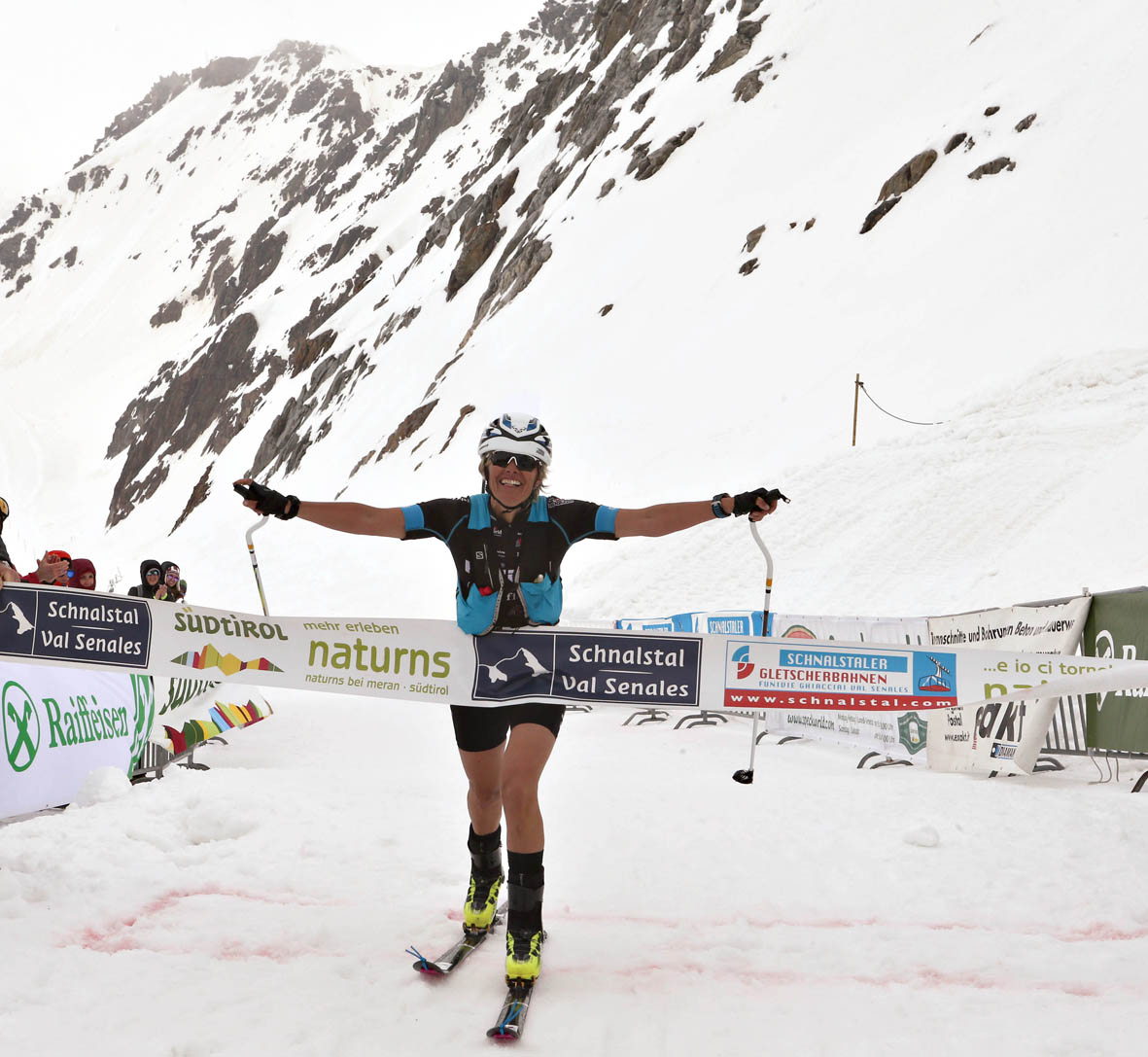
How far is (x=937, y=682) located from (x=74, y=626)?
4.18 meters

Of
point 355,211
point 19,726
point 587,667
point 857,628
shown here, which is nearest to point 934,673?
point 587,667

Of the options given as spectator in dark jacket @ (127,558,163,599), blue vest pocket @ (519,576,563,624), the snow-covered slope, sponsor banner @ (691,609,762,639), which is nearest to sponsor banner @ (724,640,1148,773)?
blue vest pocket @ (519,576,563,624)

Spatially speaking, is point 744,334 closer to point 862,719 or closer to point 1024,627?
point 862,719

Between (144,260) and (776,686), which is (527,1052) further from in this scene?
(144,260)

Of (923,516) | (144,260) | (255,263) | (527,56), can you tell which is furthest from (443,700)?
(144,260)

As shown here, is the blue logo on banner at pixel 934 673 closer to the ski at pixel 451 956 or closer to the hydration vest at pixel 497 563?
the hydration vest at pixel 497 563

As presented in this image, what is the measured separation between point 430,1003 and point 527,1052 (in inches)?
20.2

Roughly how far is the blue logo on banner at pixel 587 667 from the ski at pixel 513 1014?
3.56 ft

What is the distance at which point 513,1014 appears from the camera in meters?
3.23

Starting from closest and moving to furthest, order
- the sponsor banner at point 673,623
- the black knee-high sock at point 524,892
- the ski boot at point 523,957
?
the ski boot at point 523,957, the black knee-high sock at point 524,892, the sponsor banner at point 673,623

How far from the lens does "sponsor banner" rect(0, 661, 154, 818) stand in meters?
5.52

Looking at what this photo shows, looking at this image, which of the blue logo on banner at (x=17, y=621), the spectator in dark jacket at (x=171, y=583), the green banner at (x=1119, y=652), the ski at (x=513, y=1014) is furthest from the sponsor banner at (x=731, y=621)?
the ski at (x=513, y=1014)

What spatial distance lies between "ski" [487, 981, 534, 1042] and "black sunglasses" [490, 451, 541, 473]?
1978 mm

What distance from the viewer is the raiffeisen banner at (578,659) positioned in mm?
4453
